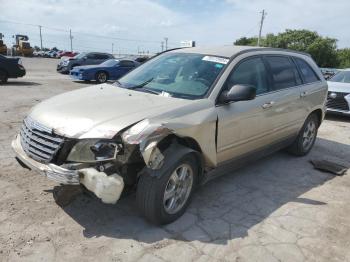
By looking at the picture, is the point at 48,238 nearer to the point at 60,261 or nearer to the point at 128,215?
the point at 60,261

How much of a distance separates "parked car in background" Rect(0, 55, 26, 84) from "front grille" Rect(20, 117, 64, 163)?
41.1ft

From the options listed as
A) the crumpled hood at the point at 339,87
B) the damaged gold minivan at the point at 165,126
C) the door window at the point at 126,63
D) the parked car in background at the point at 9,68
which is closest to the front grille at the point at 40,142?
the damaged gold minivan at the point at 165,126

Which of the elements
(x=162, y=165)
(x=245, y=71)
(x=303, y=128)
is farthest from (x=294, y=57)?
(x=162, y=165)

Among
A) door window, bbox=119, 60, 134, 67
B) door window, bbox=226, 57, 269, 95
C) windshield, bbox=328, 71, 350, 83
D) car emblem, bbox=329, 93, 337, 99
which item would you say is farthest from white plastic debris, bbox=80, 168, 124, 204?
door window, bbox=119, 60, 134, 67

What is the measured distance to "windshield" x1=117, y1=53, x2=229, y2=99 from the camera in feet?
13.8

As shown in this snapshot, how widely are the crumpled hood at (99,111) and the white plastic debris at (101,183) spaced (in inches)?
12.9

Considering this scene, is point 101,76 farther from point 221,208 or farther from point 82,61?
point 221,208

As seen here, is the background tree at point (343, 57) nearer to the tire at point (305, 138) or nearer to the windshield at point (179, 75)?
the tire at point (305, 138)

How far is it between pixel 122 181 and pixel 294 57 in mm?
3907

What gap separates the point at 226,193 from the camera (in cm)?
463

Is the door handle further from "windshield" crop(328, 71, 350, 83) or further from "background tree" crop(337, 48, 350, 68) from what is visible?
"background tree" crop(337, 48, 350, 68)

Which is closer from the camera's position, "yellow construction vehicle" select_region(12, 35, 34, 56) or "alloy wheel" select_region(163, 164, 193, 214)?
"alloy wheel" select_region(163, 164, 193, 214)

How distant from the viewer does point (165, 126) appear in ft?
11.4

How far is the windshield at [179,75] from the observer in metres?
4.19
